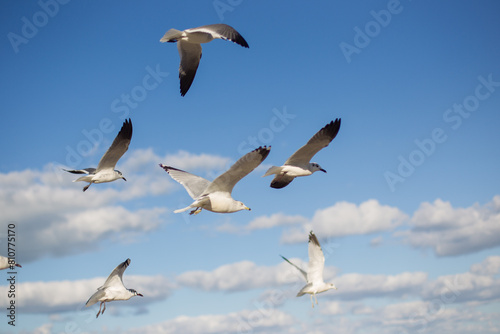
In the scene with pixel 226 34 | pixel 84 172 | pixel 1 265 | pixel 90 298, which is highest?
pixel 226 34

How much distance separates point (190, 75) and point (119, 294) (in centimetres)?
682

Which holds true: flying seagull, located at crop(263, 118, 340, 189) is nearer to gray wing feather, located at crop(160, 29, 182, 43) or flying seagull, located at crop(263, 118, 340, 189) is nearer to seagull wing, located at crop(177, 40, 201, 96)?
seagull wing, located at crop(177, 40, 201, 96)

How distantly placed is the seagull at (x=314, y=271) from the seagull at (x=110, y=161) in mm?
6577

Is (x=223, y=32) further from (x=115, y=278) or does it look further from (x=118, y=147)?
(x=115, y=278)

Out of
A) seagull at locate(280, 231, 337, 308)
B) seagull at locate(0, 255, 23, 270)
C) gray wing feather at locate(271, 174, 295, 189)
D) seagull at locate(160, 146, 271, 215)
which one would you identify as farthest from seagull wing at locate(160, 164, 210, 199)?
seagull at locate(280, 231, 337, 308)

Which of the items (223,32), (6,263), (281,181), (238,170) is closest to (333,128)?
(281,181)

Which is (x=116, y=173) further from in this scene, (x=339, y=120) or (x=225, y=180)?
(x=339, y=120)

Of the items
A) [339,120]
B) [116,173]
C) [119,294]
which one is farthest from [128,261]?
[339,120]

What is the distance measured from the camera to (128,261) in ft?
50.8

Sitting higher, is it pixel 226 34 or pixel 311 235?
pixel 226 34

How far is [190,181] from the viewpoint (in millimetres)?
13031

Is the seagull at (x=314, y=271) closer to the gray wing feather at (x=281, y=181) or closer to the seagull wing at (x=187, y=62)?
the gray wing feather at (x=281, y=181)

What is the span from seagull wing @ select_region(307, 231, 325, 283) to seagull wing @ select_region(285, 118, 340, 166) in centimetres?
272

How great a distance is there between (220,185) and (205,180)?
0.97 metres
